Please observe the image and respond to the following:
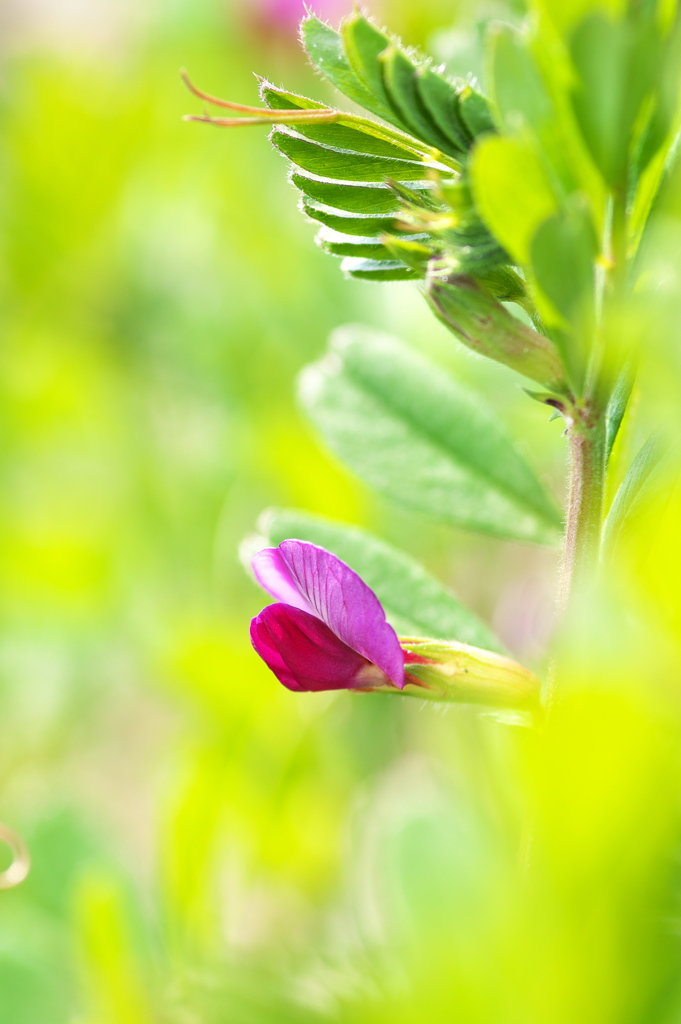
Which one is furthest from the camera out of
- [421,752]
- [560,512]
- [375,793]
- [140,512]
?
[140,512]

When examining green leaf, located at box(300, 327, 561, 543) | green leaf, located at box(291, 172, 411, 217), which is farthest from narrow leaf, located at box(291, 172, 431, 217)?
green leaf, located at box(300, 327, 561, 543)

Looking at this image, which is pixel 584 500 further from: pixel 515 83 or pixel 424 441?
pixel 424 441

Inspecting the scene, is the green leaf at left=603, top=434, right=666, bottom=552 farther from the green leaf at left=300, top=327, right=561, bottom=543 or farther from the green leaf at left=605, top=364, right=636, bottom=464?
the green leaf at left=300, top=327, right=561, bottom=543

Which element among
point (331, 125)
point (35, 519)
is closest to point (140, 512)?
point (35, 519)

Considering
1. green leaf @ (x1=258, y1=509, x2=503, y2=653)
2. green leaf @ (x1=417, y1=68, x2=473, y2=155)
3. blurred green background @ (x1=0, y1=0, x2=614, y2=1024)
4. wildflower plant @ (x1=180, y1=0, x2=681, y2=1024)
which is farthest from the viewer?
blurred green background @ (x1=0, y1=0, x2=614, y2=1024)

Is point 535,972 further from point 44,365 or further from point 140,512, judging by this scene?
point 44,365
